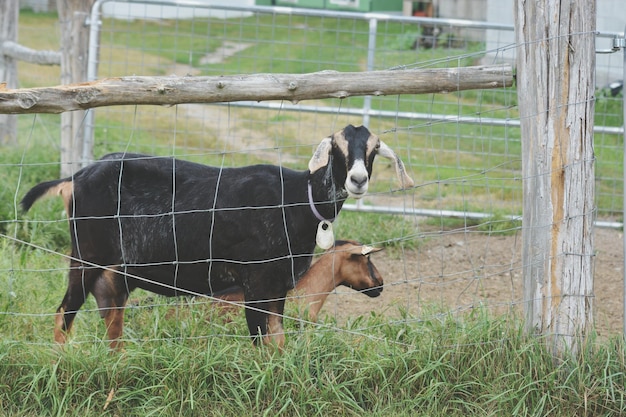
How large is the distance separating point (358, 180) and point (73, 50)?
446cm

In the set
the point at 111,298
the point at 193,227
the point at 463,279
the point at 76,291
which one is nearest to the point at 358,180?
the point at 193,227

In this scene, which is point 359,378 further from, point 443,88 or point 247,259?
point 443,88

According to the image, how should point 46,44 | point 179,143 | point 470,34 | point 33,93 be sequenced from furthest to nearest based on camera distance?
1. point 46,44
2. point 470,34
3. point 179,143
4. point 33,93

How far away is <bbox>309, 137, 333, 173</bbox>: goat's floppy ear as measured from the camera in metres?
4.80

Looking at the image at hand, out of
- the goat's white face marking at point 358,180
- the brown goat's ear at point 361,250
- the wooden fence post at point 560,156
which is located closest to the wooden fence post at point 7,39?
the brown goat's ear at point 361,250

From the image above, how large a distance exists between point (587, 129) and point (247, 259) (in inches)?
79.2

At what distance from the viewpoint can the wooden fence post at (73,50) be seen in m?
Answer: 8.18

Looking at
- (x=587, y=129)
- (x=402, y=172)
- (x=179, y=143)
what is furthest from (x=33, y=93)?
(x=179, y=143)

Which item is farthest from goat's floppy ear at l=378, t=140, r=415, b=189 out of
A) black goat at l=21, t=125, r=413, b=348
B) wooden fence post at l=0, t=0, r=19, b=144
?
wooden fence post at l=0, t=0, r=19, b=144

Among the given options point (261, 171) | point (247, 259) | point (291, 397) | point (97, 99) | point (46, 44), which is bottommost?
point (291, 397)

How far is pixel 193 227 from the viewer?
530 cm

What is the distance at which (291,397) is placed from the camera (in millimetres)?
4621

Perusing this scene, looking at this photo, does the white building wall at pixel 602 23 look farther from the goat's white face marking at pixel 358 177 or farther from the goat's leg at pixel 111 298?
the goat's leg at pixel 111 298

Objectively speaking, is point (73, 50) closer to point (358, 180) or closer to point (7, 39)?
point (7, 39)
